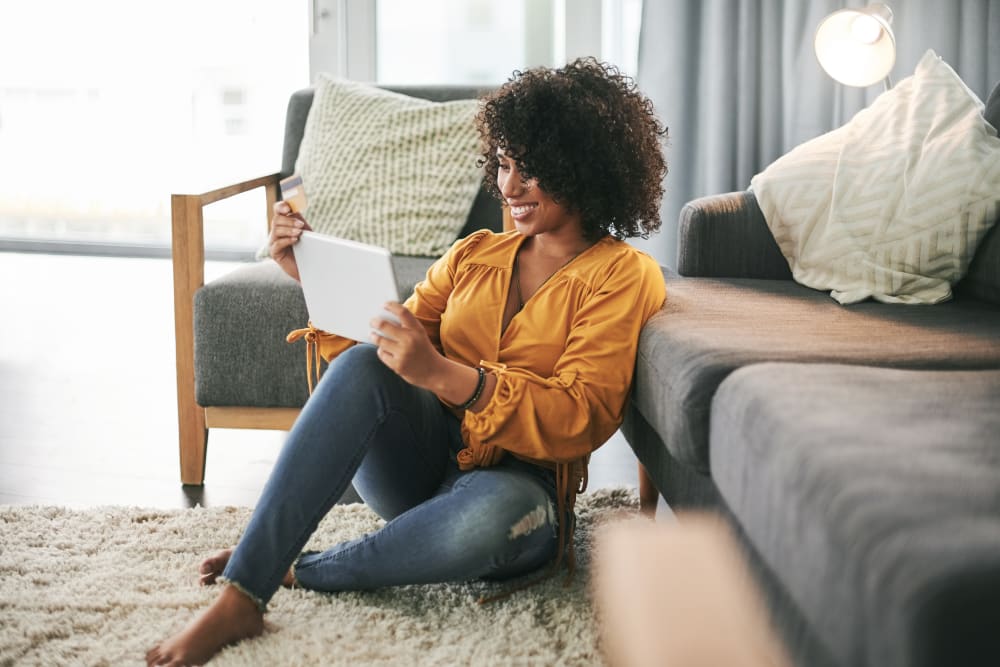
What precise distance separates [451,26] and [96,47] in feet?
6.74

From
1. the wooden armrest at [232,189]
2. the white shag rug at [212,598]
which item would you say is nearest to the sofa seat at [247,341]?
the wooden armrest at [232,189]

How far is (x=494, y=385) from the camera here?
138cm

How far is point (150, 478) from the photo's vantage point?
7.03 feet

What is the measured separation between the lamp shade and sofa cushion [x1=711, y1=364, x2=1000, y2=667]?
1.32m

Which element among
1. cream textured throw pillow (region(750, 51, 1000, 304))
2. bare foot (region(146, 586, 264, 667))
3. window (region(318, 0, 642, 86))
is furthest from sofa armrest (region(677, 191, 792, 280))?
window (region(318, 0, 642, 86))

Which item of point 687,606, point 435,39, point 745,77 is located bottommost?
point 687,606

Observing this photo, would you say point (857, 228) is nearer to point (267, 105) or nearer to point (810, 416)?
point (810, 416)

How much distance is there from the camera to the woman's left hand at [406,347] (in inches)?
51.4

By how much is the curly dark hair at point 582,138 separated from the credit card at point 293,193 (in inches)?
12.1

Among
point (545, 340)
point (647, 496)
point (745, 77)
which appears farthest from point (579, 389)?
point (745, 77)

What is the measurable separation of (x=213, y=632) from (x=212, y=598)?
0.69ft

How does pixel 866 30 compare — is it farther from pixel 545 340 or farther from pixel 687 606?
pixel 687 606

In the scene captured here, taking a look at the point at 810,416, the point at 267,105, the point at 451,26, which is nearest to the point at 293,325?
the point at 810,416

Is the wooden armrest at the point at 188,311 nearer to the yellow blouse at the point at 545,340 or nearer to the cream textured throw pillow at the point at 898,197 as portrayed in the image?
the yellow blouse at the point at 545,340
